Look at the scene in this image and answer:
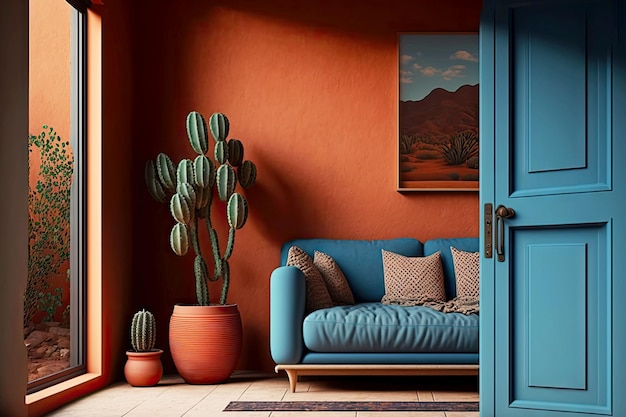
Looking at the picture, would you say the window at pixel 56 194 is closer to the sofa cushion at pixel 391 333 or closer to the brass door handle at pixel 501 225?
the sofa cushion at pixel 391 333

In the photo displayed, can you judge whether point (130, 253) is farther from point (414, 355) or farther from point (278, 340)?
point (414, 355)

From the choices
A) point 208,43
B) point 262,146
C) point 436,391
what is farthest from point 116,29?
point 436,391

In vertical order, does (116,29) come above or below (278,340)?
above

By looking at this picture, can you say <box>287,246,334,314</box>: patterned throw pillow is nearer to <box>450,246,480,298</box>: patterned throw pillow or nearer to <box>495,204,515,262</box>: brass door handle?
<box>450,246,480,298</box>: patterned throw pillow

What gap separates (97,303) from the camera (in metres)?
5.18

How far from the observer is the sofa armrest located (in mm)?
4879

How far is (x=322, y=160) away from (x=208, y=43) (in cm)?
120

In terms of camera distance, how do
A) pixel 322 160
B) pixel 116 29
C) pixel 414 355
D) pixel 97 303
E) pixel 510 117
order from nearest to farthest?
pixel 510 117
pixel 414 355
pixel 97 303
pixel 116 29
pixel 322 160

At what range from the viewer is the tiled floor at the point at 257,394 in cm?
428

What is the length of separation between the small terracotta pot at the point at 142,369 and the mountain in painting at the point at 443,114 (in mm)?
2359

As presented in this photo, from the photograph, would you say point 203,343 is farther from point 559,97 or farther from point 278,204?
point 559,97

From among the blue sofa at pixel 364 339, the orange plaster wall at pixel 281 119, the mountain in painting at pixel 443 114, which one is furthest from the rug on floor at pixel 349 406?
the mountain in painting at pixel 443 114

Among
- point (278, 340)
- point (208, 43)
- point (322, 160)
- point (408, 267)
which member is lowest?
point (278, 340)

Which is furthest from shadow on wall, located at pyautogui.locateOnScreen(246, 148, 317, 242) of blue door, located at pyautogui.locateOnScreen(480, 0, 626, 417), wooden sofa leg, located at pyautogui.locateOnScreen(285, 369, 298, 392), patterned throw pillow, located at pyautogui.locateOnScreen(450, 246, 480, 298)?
blue door, located at pyautogui.locateOnScreen(480, 0, 626, 417)
